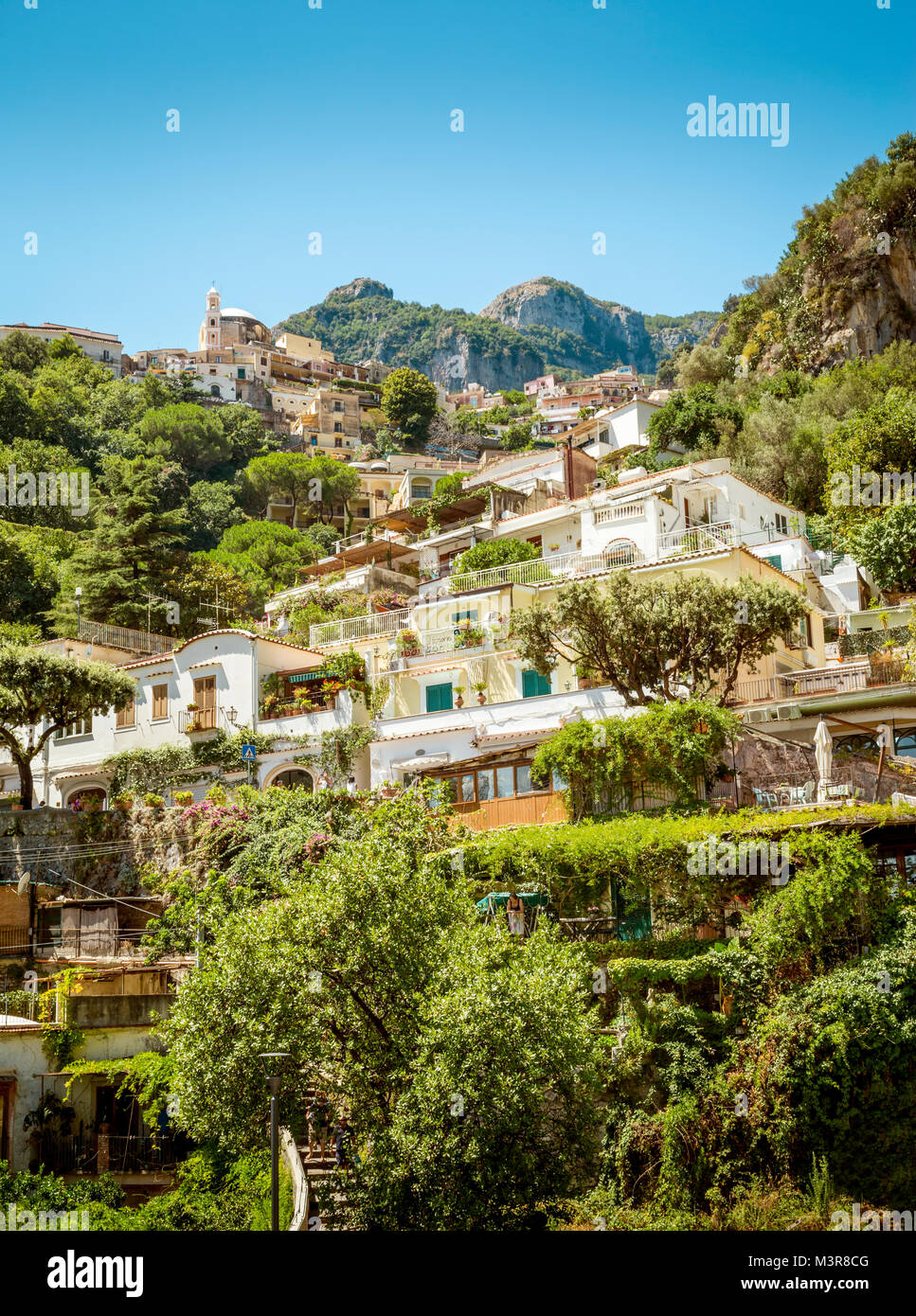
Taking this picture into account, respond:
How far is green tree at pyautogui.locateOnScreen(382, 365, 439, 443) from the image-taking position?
11056 cm

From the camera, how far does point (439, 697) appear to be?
33406 millimetres

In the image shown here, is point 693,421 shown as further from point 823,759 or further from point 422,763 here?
point 823,759

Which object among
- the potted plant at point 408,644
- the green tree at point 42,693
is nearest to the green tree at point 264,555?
the green tree at point 42,693

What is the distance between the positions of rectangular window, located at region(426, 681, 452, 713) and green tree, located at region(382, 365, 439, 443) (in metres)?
79.2

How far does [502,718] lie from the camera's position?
2955cm

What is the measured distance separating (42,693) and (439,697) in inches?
429

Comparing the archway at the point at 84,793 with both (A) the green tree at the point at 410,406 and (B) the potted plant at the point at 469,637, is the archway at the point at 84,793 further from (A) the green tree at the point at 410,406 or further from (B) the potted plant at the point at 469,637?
(A) the green tree at the point at 410,406

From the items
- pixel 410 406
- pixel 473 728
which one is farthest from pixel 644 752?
pixel 410 406

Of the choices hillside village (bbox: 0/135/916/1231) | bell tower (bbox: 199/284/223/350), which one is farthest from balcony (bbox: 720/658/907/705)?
bell tower (bbox: 199/284/223/350)

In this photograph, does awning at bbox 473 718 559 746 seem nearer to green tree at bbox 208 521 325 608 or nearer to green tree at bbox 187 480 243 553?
green tree at bbox 208 521 325 608

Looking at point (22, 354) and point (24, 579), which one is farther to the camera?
point (22, 354)

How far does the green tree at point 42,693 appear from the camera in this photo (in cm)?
3356

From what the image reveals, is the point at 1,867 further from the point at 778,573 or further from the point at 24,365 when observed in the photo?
the point at 24,365

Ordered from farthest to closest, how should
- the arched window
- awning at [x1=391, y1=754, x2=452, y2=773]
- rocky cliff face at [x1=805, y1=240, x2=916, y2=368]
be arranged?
rocky cliff face at [x1=805, y1=240, x2=916, y2=368] < awning at [x1=391, y1=754, x2=452, y2=773] < the arched window
